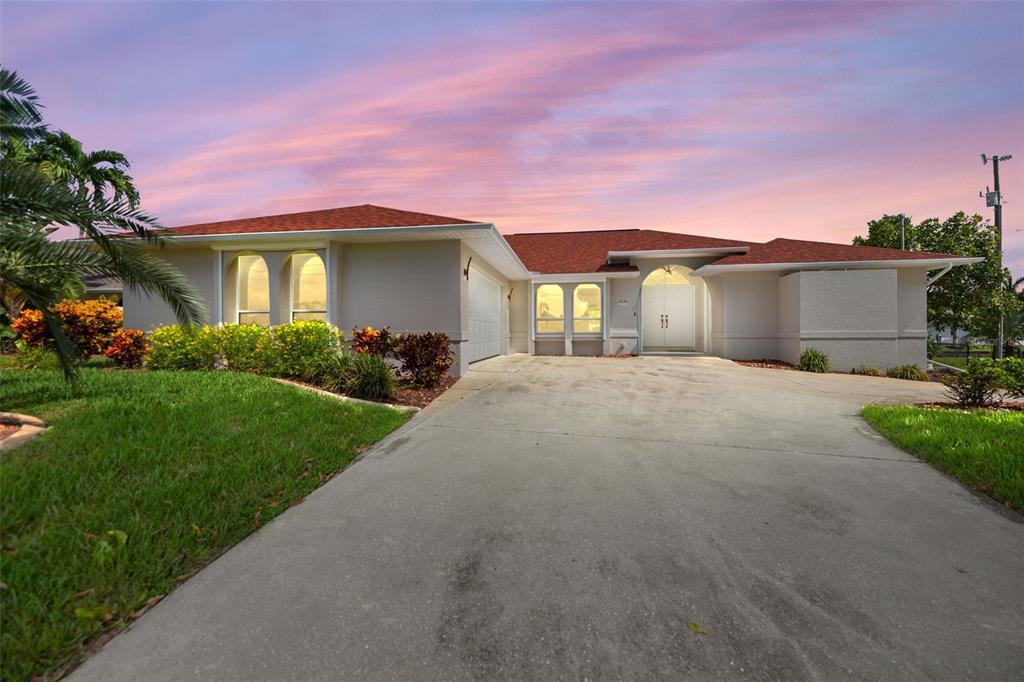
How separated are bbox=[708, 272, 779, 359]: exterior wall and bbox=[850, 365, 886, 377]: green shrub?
2.47m

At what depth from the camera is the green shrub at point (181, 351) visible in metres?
8.42

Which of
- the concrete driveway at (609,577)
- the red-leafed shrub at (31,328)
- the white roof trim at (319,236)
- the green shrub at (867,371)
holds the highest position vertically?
the white roof trim at (319,236)

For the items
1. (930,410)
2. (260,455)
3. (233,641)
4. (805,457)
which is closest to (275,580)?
(233,641)

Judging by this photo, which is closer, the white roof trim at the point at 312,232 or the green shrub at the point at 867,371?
the white roof trim at the point at 312,232

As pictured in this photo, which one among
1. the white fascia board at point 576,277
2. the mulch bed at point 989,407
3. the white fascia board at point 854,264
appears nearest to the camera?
the mulch bed at point 989,407

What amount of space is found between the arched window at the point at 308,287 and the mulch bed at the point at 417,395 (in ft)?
13.6

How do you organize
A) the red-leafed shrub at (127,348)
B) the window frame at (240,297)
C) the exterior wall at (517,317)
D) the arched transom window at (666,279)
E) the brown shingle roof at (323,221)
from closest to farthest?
the red-leafed shrub at (127,348) → the brown shingle roof at (323,221) → the window frame at (240,297) → the exterior wall at (517,317) → the arched transom window at (666,279)

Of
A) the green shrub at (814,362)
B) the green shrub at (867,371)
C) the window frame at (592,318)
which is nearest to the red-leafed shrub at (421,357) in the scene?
the window frame at (592,318)

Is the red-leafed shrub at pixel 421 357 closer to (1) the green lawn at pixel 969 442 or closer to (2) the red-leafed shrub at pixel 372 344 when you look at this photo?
(2) the red-leafed shrub at pixel 372 344

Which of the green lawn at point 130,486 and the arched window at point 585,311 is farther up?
the arched window at point 585,311

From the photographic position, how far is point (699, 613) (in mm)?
2166

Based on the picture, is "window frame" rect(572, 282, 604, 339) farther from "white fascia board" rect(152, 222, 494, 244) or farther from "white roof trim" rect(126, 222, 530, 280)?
"white fascia board" rect(152, 222, 494, 244)

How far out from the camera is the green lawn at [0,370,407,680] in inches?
86.0

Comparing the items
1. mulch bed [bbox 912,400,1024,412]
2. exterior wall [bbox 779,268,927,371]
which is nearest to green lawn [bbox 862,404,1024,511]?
mulch bed [bbox 912,400,1024,412]
